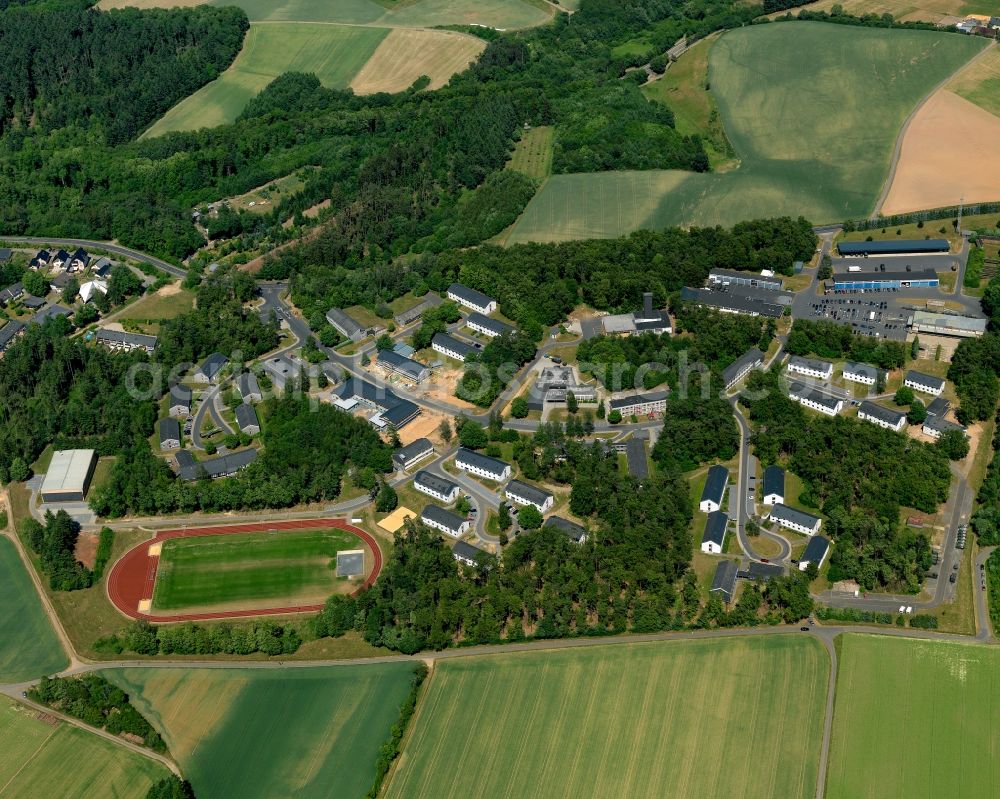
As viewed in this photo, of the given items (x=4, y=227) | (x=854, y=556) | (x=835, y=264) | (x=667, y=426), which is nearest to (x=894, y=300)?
(x=835, y=264)

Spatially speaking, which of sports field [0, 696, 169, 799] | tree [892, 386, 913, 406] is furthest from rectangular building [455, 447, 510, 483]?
tree [892, 386, 913, 406]

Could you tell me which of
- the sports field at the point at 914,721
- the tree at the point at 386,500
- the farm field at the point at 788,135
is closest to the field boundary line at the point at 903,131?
the farm field at the point at 788,135

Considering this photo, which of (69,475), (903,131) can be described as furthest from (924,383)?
(69,475)

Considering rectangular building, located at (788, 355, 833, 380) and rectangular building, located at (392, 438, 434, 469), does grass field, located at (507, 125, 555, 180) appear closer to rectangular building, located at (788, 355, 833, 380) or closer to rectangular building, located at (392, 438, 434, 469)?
rectangular building, located at (788, 355, 833, 380)

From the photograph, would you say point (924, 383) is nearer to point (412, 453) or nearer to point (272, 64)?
point (412, 453)

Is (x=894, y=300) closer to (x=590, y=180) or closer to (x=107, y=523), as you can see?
(x=590, y=180)

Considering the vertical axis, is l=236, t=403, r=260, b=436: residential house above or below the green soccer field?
above

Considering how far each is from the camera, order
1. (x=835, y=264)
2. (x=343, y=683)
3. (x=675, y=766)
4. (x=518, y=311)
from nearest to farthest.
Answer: (x=675, y=766) < (x=343, y=683) < (x=518, y=311) < (x=835, y=264)
